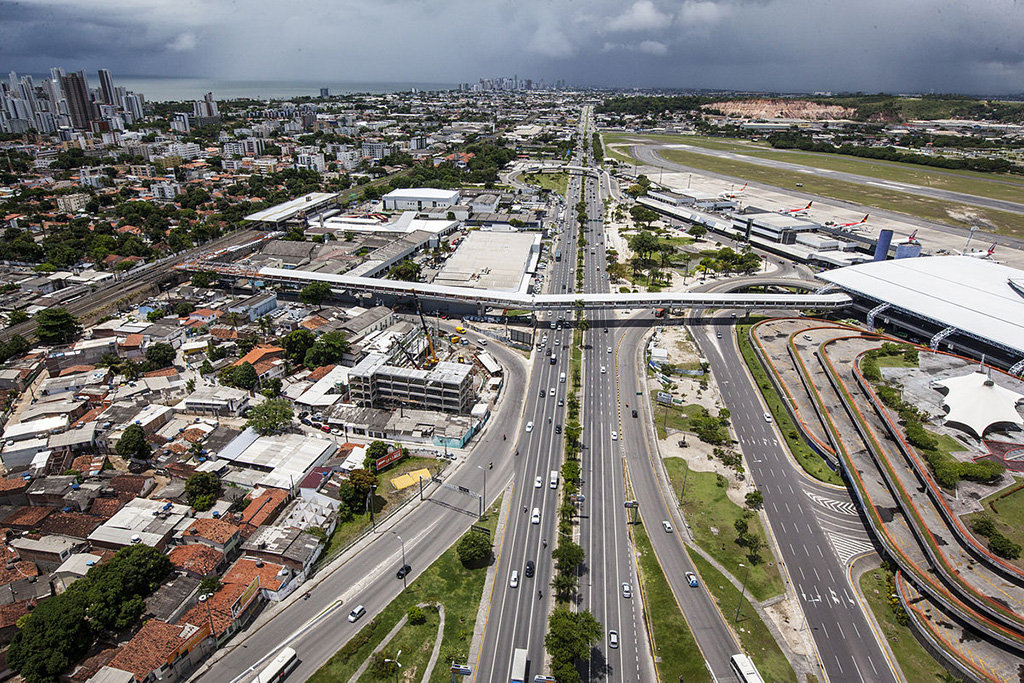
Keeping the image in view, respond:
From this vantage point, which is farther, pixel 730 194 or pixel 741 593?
pixel 730 194

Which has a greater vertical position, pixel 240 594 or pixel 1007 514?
pixel 1007 514

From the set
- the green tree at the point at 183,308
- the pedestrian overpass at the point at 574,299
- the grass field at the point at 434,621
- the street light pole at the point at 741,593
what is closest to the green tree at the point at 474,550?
the grass field at the point at 434,621

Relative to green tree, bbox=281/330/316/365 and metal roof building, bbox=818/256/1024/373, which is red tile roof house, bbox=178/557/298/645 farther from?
metal roof building, bbox=818/256/1024/373

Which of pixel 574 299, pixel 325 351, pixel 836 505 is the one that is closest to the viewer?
pixel 836 505

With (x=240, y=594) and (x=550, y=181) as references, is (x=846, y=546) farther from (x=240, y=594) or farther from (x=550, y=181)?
(x=550, y=181)

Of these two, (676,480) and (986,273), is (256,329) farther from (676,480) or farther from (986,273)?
(986,273)

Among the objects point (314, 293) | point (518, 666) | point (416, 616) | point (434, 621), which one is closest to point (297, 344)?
point (314, 293)

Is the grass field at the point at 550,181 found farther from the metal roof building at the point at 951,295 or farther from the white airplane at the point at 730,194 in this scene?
the metal roof building at the point at 951,295

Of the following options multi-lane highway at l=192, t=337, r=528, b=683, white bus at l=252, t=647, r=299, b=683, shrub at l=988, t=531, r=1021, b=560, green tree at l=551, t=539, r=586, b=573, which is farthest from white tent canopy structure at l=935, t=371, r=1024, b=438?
white bus at l=252, t=647, r=299, b=683
